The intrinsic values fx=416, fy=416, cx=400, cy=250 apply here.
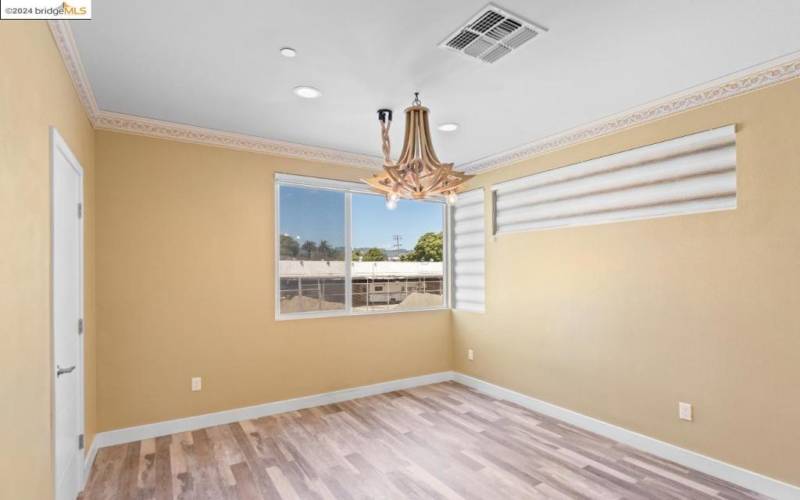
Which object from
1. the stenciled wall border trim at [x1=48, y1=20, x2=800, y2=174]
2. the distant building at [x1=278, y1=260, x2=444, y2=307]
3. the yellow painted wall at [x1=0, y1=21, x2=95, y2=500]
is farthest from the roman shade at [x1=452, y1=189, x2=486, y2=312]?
the yellow painted wall at [x1=0, y1=21, x2=95, y2=500]

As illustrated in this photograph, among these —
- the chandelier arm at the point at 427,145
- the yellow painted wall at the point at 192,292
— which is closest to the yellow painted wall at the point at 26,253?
the yellow painted wall at the point at 192,292

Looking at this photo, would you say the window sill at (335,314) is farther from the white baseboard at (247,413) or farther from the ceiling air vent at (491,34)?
the ceiling air vent at (491,34)

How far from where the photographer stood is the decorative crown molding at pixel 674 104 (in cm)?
259

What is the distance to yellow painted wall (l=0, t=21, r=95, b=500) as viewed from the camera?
1410 mm

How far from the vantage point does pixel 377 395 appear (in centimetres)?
470

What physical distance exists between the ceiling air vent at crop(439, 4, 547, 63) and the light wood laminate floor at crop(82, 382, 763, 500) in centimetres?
274

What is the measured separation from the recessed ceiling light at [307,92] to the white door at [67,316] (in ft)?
4.64

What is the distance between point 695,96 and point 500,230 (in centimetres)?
216

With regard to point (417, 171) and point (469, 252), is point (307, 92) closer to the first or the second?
point (417, 171)

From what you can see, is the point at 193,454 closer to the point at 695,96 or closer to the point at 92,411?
the point at 92,411

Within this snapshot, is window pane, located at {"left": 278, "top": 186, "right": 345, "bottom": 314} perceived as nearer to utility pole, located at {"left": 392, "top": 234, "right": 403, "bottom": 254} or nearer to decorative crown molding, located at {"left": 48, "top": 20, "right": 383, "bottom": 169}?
decorative crown molding, located at {"left": 48, "top": 20, "right": 383, "bottom": 169}

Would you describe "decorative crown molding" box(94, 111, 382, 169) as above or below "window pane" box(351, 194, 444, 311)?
above

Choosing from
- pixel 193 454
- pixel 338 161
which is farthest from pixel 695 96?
pixel 193 454

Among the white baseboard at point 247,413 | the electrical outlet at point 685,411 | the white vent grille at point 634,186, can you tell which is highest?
the white vent grille at point 634,186
